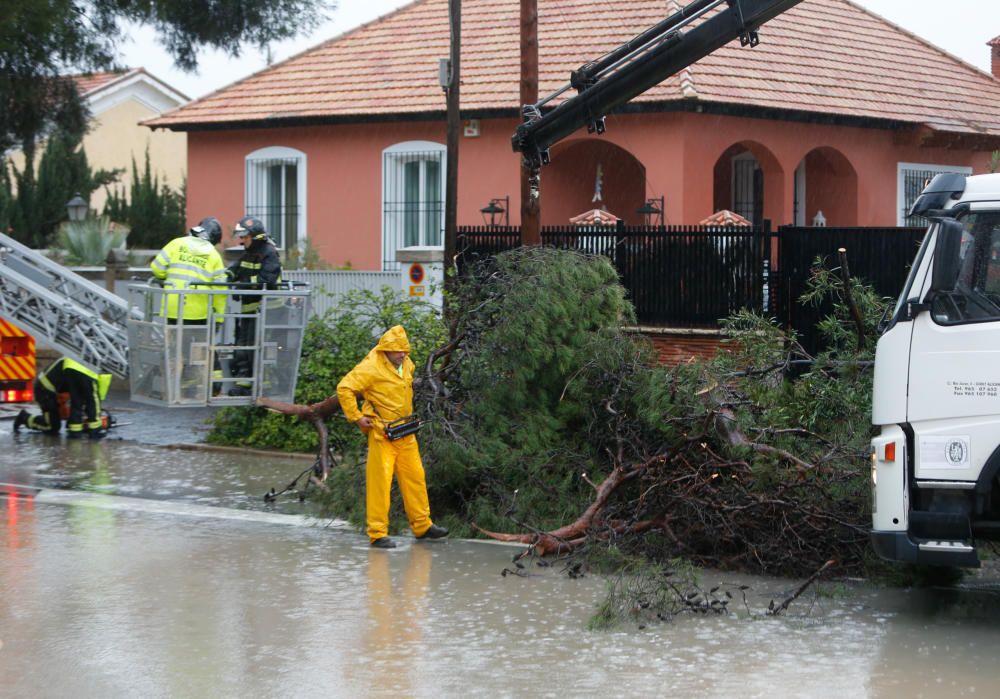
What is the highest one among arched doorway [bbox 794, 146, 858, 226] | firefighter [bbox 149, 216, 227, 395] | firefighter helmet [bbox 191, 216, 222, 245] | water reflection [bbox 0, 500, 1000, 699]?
arched doorway [bbox 794, 146, 858, 226]

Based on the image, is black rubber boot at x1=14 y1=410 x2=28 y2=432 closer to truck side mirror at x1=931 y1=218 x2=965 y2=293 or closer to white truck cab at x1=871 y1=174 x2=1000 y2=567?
white truck cab at x1=871 y1=174 x2=1000 y2=567

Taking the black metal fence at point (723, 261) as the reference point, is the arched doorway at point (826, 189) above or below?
above

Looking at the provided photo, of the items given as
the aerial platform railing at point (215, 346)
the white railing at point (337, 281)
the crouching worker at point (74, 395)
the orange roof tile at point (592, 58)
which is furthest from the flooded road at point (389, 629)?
the orange roof tile at point (592, 58)

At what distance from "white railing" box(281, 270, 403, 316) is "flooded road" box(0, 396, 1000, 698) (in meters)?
8.10

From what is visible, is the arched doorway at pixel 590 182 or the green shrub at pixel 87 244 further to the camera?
the green shrub at pixel 87 244

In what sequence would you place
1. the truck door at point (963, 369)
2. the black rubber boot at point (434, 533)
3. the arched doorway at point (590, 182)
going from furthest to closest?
the arched doorway at point (590, 182), the black rubber boot at point (434, 533), the truck door at point (963, 369)

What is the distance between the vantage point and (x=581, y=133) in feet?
73.3

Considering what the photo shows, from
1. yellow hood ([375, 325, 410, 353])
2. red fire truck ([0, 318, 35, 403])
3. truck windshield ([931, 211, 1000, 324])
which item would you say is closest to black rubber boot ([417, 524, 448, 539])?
yellow hood ([375, 325, 410, 353])

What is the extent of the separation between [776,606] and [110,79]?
39.1 meters

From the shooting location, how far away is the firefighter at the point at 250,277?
45.5 feet

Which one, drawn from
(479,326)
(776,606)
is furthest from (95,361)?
(776,606)

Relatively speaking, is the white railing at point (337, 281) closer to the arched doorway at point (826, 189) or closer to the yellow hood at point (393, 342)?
the arched doorway at point (826, 189)

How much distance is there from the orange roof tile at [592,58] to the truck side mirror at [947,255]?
12707 mm

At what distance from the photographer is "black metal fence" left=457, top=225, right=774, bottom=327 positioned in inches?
689
